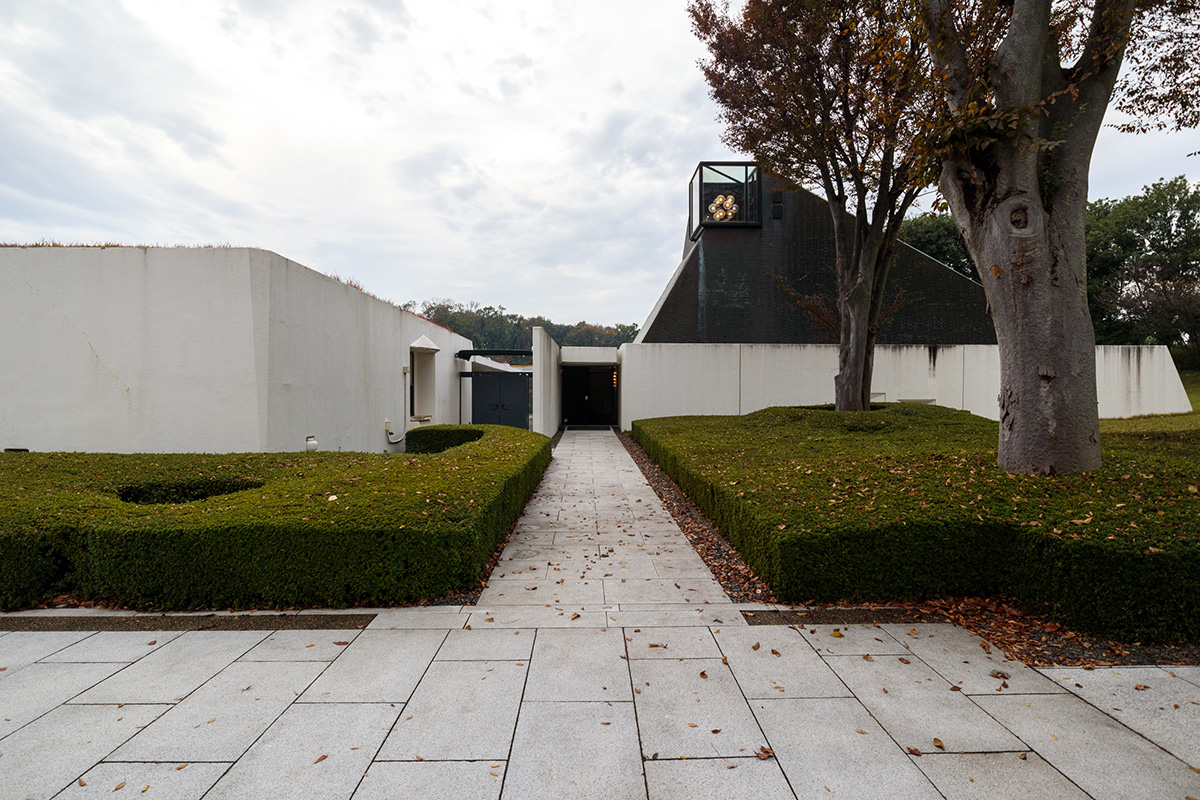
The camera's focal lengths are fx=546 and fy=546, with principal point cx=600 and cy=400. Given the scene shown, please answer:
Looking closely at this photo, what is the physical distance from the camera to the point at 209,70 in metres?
7.10

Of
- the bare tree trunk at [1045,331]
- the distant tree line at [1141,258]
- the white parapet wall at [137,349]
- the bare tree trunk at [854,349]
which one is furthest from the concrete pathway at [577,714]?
the distant tree line at [1141,258]

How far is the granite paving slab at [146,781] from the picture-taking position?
72.5 inches

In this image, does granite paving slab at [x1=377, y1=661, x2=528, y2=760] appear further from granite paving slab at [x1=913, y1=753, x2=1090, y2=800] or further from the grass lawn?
the grass lawn

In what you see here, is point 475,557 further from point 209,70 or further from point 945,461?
point 209,70

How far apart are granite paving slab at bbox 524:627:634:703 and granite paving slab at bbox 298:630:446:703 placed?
1.88 feet

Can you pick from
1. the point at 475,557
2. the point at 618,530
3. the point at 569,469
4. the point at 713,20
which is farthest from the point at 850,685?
the point at 713,20

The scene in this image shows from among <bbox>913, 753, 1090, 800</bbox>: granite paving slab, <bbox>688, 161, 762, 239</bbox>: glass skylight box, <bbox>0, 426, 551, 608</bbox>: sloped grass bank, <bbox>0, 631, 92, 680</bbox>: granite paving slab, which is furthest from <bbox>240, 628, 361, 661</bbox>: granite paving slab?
<bbox>688, 161, 762, 239</bbox>: glass skylight box

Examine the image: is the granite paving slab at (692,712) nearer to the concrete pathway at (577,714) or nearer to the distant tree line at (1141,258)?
the concrete pathway at (577,714)

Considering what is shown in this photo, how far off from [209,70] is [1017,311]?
9529mm

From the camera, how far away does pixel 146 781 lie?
6.24ft

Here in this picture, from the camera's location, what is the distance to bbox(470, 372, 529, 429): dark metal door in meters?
16.7

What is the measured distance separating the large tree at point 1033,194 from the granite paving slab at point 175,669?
562 cm

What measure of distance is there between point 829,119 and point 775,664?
1027 cm

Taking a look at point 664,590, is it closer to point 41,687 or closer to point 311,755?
point 311,755
